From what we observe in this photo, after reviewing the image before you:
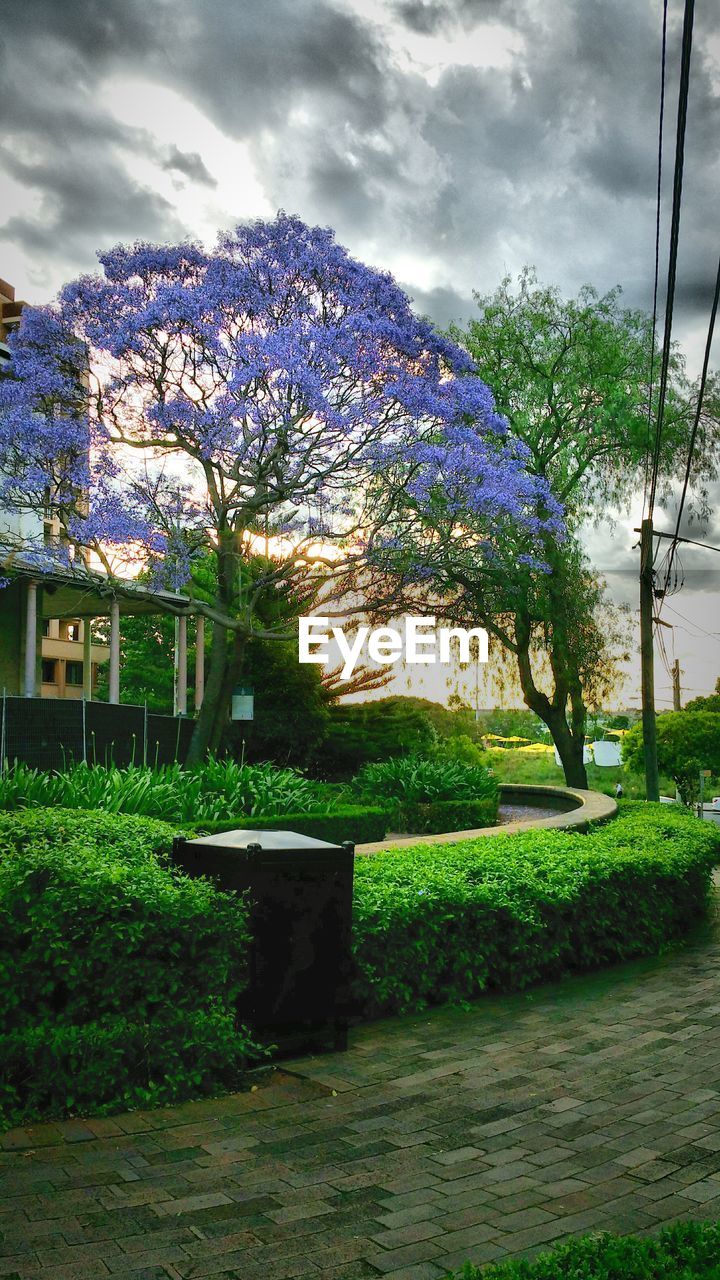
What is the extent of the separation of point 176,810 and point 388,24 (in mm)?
8791

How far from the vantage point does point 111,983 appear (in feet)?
15.0

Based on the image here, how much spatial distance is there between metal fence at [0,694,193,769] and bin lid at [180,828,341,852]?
27.9 feet

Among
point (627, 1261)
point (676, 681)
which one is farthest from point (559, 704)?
point (676, 681)

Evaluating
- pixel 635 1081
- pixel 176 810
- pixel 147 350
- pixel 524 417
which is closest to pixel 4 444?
pixel 147 350

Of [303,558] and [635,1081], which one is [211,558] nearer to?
[303,558]

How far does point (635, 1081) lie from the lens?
5090mm

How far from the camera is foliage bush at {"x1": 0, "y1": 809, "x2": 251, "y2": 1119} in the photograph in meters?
4.45

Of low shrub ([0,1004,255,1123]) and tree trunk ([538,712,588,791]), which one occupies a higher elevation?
tree trunk ([538,712,588,791])

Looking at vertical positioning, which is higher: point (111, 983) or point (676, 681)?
point (676, 681)

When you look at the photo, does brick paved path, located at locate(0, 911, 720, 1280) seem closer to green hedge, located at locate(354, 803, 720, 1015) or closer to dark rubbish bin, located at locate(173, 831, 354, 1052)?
dark rubbish bin, located at locate(173, 831, 354, 1052)

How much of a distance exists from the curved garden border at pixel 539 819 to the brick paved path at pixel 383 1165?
10.4 feet

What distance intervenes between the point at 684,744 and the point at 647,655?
10.8m

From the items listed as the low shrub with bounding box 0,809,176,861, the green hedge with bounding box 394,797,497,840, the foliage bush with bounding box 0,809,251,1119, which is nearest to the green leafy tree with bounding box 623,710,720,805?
the green hedge with bounding box 394,797,497,840
